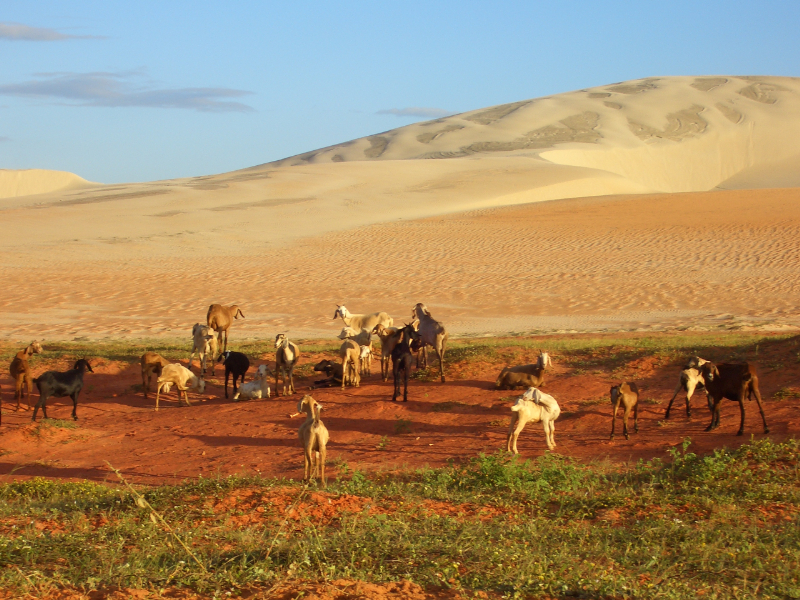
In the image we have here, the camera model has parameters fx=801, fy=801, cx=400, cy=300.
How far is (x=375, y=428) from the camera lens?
12.0 metres

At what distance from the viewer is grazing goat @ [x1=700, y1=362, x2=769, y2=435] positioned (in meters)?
10.3

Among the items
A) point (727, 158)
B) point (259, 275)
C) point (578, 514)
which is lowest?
point (578, 514)

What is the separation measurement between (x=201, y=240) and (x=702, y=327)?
97.1ft

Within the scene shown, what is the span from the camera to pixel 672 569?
580cm

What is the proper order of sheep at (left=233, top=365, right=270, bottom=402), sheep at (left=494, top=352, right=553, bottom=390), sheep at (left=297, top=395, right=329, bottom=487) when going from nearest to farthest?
sheep at (left=297, top=395, right=329, bottom=487)
sheep at (left=494, top=352, right=553, bottom=390)
sheep at (left=233, top=365, right=270, bottom=402)

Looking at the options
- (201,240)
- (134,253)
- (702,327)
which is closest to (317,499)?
(702,327)

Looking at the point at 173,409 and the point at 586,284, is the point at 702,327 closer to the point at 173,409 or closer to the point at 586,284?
the point at 586,284

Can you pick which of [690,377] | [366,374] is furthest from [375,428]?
[690,377]

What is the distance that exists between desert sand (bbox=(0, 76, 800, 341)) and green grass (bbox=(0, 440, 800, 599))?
1456cm

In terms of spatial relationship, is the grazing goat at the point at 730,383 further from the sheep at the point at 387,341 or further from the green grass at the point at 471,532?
the sheep at the point at 387,341

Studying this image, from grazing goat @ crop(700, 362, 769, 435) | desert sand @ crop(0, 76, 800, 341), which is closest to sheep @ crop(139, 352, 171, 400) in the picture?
desert sand @ crop(0, 76, 800, 341)

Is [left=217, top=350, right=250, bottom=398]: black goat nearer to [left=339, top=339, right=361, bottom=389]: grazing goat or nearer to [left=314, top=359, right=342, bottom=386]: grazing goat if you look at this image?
[left=314, top=359, right=342, bottom=386]: grazing goat

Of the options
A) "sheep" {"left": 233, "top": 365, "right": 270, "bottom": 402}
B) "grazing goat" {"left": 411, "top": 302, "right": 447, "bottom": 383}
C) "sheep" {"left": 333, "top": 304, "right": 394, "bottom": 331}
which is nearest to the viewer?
"grazing goat" {"left": 411, "top": 302, "right": 447, "bottom": 383}

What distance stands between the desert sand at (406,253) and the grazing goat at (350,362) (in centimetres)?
860
